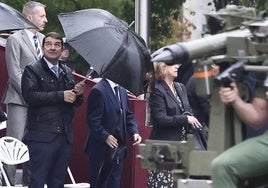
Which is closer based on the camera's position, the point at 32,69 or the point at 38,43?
the point at 32,69

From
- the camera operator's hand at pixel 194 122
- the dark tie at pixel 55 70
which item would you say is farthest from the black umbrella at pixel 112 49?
the camera operator's hand at pixel 194 122

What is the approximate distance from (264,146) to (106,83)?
521 cm

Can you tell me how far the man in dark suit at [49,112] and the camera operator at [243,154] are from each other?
174 inches

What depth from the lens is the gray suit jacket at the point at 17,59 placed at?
1341 cm

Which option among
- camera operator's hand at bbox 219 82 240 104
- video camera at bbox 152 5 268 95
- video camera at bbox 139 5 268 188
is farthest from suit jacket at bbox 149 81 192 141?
camera operator's hand at bbox 219 82 240 104

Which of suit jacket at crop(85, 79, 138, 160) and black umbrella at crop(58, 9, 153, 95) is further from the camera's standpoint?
suit jacket at crop(85, 79, 138, 160)

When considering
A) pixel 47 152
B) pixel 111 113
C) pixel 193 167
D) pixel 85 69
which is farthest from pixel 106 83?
pixel 85 69

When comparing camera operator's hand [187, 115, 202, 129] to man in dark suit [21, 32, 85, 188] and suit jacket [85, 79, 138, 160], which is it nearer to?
suit jacket [85, 79, 138, 160]

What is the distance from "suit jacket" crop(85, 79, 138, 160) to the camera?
43.8 feet

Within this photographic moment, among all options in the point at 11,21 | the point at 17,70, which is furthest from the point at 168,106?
the point at 11,21

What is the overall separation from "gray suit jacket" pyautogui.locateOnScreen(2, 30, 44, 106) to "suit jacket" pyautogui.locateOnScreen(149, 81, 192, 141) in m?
1.49

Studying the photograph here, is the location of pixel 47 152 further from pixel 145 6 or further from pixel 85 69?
pixel 85 69

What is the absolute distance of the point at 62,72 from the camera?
1301 centimetres

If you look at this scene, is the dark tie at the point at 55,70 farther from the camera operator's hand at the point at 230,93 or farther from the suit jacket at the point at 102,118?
the camera operator's hand at the point at 230,93
